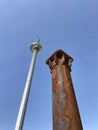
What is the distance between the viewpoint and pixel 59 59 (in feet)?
27.2

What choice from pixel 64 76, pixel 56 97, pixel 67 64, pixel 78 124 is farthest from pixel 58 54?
pixel 78 124

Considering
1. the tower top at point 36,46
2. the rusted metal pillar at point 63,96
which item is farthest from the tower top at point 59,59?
the tower top at point 36,46

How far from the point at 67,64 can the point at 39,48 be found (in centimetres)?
173

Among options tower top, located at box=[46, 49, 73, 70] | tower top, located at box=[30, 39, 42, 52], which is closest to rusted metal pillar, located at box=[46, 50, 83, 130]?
tower top, located at box=[46, 49, 73, 70]

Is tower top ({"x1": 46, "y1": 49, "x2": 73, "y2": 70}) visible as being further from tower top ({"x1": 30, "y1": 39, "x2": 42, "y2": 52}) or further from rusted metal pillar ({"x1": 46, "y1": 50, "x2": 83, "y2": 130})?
tower top ({"x1": 30, "y1": 39, "x2": 42, "y2": 52})

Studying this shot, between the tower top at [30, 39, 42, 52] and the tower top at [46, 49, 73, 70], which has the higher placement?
the tower top at [30, 39, 42, 52]

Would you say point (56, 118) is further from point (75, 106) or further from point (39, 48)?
point (39, 48)

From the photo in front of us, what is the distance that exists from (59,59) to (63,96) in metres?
2.27

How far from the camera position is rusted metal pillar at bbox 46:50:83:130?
571cm

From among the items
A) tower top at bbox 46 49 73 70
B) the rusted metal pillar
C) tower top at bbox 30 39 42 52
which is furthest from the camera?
tower top at bbox 30 39 42 52

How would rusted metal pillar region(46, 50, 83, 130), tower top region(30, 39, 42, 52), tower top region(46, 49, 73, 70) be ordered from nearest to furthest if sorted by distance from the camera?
rusted metal pillar region(46, 50, 83, 130) → tower top region(46, 49, 73, 70) → tower top region(30, 39, 42, 52)

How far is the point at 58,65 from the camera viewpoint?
8000 millimetres

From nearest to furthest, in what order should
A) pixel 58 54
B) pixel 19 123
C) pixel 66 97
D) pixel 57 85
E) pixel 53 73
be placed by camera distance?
pixel 19 123
pixel 66 97
pixel 57 85
pixel 53 73
pixel 58 54

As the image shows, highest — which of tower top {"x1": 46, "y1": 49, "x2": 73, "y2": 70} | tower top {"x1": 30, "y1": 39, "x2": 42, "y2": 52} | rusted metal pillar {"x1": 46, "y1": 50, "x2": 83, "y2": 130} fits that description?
tower top {"x1": 30, "y1": 39, "x2": 42, "y2": 52}
